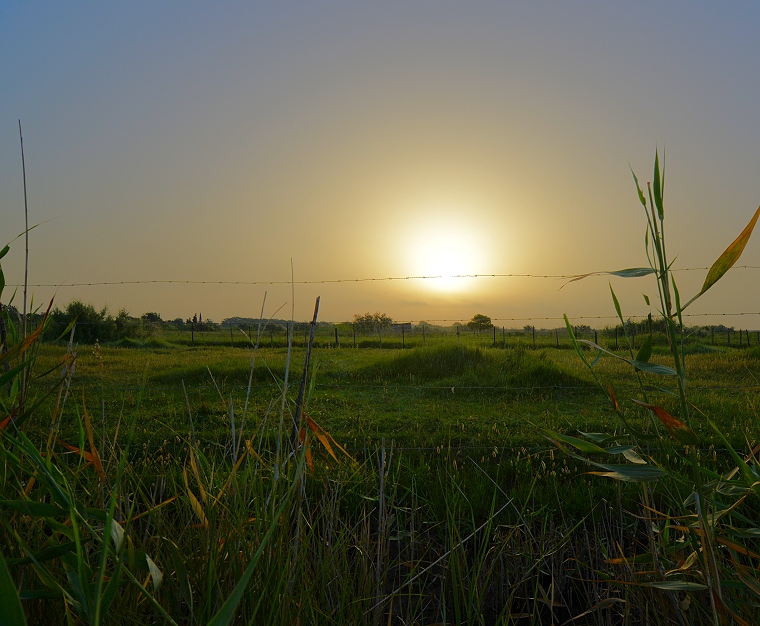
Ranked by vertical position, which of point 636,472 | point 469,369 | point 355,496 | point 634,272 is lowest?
point 355,496

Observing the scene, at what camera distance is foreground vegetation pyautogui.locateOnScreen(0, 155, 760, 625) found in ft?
4.12

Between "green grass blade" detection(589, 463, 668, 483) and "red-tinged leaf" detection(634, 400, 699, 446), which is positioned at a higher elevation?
"red-tinged leaf" detection(634, 400, 699, 446)

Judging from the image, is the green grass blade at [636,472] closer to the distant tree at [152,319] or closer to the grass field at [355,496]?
the grass field at [355,496]

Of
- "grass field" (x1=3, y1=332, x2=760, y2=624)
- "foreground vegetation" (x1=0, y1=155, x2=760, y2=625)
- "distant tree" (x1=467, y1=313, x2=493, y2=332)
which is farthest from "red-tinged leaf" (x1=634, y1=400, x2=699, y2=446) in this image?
"distant tree" (x1=467, y1=313, x2=493, y2=332)

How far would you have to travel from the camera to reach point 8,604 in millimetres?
722

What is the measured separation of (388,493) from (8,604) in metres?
2.80

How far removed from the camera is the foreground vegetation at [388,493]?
49.4 inches

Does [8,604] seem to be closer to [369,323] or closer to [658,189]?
[658,189]

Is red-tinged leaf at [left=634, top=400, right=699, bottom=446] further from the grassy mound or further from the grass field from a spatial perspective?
the grassy mound

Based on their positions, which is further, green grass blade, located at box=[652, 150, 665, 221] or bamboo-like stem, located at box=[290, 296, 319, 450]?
bamboo-like stem, located at box=[290, 296, 319, 450]

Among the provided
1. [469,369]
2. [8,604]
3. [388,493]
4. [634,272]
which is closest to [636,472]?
[634,272]

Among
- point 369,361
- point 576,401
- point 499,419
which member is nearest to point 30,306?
point 499,419

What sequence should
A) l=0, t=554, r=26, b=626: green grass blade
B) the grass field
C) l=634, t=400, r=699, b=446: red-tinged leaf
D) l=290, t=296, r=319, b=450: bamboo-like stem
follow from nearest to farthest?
1. l=0, t=554, r=26, b=626: green grass blade
2. l=634, t=400, r=699, b=446: red-tinged leaf
3. the grass field
4. l=290, t=296, r=319, b=450: bamboo-like stem

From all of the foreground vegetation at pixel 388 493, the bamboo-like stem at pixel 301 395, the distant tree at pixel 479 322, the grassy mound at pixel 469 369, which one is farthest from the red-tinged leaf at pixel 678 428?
the distant tree at pixel 479 322
